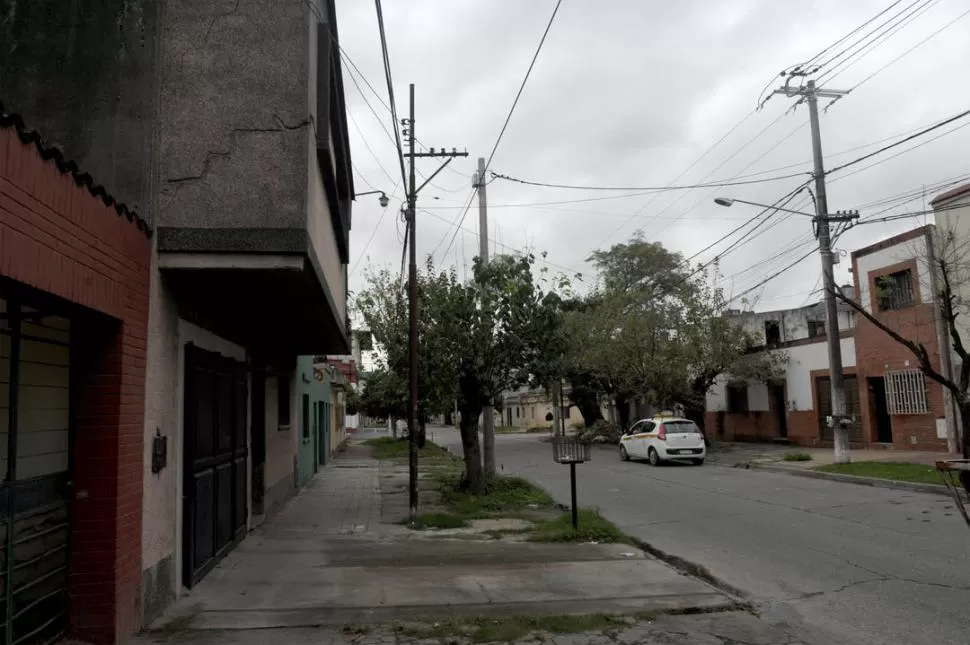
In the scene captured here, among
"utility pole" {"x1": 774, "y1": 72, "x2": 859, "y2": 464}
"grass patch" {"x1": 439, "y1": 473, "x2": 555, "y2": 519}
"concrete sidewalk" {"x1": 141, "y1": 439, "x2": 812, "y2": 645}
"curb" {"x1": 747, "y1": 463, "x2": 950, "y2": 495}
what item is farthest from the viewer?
"utility pole" {"x1": 774, "y1": 72, "x2": 859, "y2": 464}

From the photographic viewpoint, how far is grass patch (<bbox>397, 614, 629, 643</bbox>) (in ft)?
19.5

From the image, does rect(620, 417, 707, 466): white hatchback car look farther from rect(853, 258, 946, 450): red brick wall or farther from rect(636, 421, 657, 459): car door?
rect(853, 258, 946, 450): red brick wall

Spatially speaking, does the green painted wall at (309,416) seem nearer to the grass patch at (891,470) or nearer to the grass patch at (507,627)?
the grass patch at (507,627)

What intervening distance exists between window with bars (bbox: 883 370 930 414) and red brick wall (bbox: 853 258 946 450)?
0.18 meters

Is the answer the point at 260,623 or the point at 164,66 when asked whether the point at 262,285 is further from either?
the point at 260,623

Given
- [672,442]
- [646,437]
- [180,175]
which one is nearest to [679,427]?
[672,442]

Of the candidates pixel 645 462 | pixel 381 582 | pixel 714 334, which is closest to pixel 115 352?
pixel 381 582

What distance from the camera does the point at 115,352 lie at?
543 centimetres

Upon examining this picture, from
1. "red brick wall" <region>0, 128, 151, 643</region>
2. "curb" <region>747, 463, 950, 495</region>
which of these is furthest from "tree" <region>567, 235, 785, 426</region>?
"red brick wall" <region>0, 128, 151, 643</region>

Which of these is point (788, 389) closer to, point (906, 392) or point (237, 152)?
point (906, 392)

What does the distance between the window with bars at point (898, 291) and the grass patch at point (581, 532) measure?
1560cm

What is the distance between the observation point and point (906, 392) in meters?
22.3

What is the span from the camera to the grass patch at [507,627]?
19.5ft

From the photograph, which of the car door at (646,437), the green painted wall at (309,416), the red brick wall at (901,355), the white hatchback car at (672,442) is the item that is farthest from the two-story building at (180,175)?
the red brick wall at (901,355)
